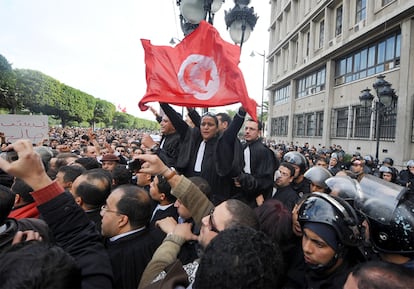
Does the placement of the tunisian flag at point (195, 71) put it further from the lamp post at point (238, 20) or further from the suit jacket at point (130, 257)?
the suit jacket at point (130, 257)

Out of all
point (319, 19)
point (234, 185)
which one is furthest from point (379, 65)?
point (234, 185)

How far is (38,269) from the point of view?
1.09 m

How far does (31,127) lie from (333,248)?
30.7ft

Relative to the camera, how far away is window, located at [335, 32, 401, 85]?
1655cm

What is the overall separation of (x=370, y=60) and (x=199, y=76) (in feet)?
58.8

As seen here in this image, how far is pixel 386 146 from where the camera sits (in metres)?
16.2

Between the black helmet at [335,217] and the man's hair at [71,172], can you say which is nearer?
the black helmet at [335,217]

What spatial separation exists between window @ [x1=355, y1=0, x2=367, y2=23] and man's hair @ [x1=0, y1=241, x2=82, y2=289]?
22.7 metres

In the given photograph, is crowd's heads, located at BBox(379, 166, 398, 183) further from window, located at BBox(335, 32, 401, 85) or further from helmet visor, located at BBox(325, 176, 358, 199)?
window, located at BBox(335, 32, 401, 85)

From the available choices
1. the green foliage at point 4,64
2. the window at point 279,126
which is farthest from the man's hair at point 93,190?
the green foliage at point 4,64


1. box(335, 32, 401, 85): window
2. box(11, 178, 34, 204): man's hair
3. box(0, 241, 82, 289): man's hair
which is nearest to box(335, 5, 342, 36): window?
box(335, 32, 401, 85): window

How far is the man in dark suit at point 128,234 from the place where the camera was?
6.72ft

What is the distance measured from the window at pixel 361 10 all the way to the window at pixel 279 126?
48.0 feet

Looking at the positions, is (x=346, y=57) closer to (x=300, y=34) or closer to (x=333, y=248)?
(x=300, y=34)
